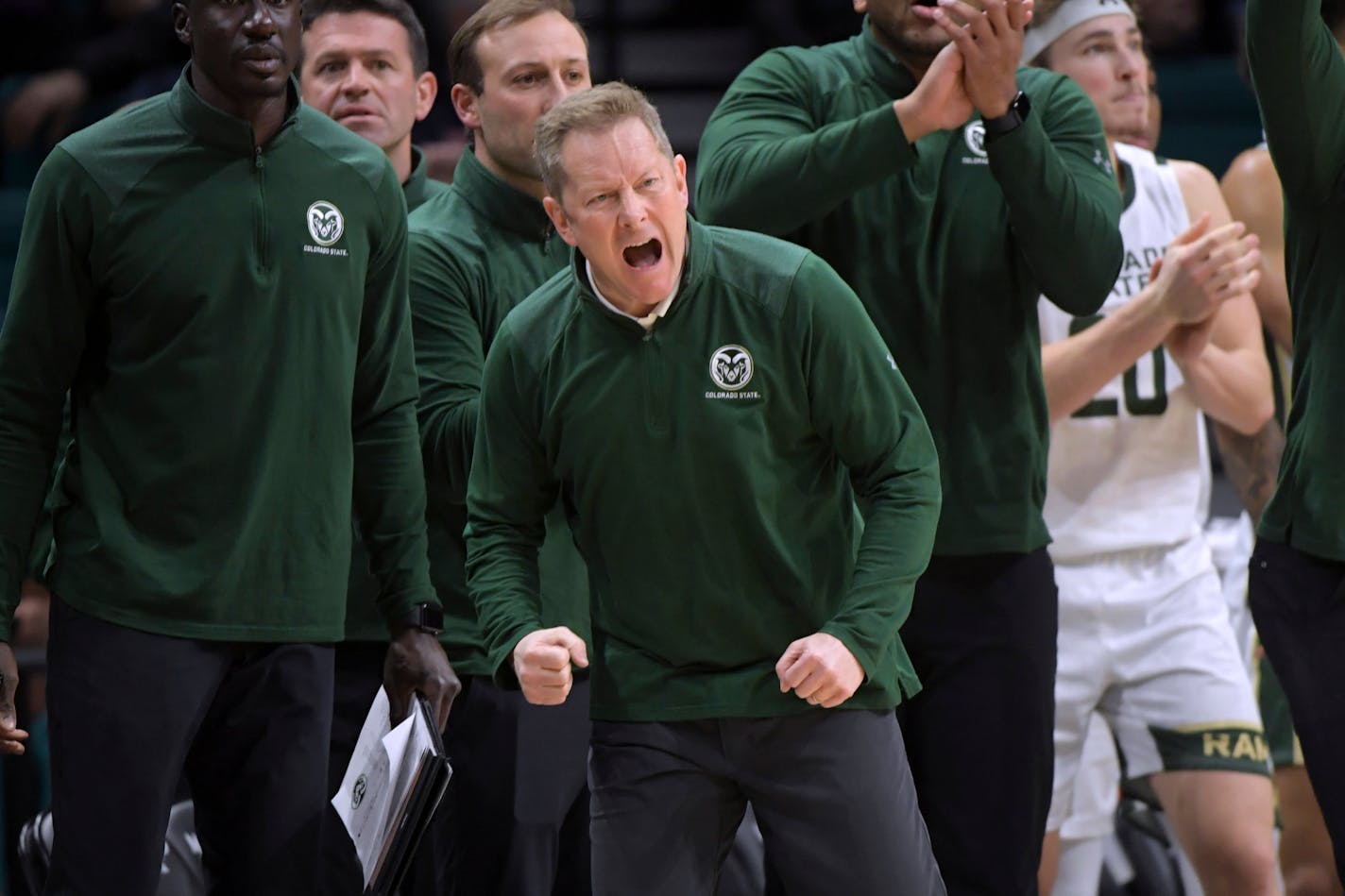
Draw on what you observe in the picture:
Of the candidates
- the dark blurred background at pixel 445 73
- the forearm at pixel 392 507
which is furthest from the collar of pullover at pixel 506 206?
the dark blurred background at pixel 445 73

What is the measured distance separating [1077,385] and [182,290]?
197cm

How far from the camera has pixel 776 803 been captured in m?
3.16

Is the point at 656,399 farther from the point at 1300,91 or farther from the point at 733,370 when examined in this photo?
the point at 1300,91

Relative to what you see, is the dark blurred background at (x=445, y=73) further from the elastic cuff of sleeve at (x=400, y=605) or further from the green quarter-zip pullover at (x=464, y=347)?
the elastic cuff of sleeve at (x=400, y=605)

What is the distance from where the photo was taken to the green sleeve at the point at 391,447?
11.8 ft

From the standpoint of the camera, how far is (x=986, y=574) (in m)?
3.80

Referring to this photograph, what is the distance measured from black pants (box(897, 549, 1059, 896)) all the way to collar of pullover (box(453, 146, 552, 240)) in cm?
103

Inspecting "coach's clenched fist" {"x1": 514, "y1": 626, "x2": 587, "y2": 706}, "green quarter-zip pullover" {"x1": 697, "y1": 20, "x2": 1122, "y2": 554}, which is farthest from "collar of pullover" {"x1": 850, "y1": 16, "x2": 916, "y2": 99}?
"coach's clenched fist" {"x1": 514, "y1": 626, "x2": 587, "y2": 706}

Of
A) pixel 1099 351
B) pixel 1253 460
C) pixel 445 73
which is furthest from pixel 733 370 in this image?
pixel 445 73

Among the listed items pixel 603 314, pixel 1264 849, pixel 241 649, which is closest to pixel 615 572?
pixel 603 314

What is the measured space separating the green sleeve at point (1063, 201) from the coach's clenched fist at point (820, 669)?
1.06 metres

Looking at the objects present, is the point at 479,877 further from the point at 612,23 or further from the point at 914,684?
the point at 612,23

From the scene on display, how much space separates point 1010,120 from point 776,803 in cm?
127

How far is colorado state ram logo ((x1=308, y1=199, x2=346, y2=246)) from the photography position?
11.2ft
